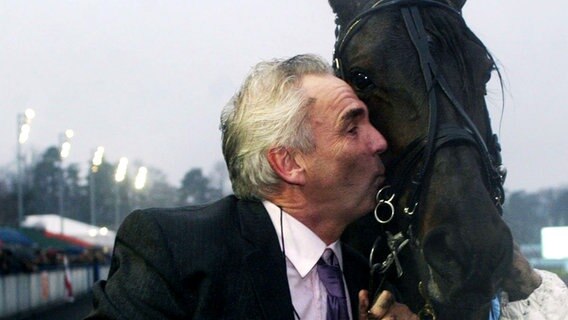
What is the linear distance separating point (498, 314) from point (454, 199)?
1.45 ft

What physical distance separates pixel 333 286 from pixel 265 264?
0.25 m

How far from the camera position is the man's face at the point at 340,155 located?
3.01m

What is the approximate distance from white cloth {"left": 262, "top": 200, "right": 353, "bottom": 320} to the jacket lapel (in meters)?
0.05

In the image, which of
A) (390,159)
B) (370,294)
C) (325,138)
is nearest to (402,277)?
(370,294)

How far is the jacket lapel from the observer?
2.86m

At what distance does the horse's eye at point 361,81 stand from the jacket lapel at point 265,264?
576mm

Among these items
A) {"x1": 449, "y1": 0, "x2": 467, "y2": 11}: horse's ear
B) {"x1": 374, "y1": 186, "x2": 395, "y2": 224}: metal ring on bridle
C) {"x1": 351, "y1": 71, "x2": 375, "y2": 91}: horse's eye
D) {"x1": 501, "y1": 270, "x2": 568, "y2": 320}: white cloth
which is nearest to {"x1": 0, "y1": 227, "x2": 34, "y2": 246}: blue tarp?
{"x1": 449, "y1": 0, "x2": 467, "y2": 11}: horse's ear

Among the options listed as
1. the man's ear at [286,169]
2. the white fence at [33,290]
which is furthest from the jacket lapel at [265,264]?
the white fence at [33,290]

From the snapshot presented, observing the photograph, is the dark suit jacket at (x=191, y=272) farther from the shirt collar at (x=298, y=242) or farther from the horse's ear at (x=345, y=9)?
the horse's ear at (x=345, y=9)

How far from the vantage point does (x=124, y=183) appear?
69.3m

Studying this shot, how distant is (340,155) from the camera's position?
3.00 metres

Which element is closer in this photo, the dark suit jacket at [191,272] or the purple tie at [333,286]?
the dark suit jacket at [191,272]

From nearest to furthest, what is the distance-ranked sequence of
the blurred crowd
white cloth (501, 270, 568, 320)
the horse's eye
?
white cloth (501, 270, 568, 320) → the horse's eye → the blurred crowd

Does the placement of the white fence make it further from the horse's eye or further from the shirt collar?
the shirt collar
